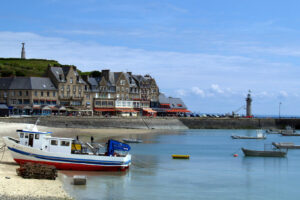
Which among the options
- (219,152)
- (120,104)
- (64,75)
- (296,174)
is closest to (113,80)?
(120,104)

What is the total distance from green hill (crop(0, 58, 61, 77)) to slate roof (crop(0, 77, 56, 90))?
15756mm

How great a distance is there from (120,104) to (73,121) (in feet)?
89.7

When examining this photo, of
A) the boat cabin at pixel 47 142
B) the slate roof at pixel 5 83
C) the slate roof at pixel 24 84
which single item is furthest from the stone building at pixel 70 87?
the boat cabin at pixel 47 142

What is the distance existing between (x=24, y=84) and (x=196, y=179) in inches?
2538

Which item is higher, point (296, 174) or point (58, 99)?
point (58, 99)

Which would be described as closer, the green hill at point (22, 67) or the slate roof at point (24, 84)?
the slate roof at point (24, 84)

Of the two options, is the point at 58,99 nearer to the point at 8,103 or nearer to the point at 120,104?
the point at 8,103

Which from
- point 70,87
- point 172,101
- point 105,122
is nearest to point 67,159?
point 105,122

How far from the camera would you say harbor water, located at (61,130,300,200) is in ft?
103

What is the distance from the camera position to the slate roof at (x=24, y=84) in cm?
9381

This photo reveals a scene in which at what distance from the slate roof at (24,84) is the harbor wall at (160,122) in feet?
40.4

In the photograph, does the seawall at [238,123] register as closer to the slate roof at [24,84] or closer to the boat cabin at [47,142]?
the slate roof at [24,84]

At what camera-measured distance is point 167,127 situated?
10325 centimetres

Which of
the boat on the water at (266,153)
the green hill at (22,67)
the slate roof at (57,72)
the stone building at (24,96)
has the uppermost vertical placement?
the green hill at (22,67)
